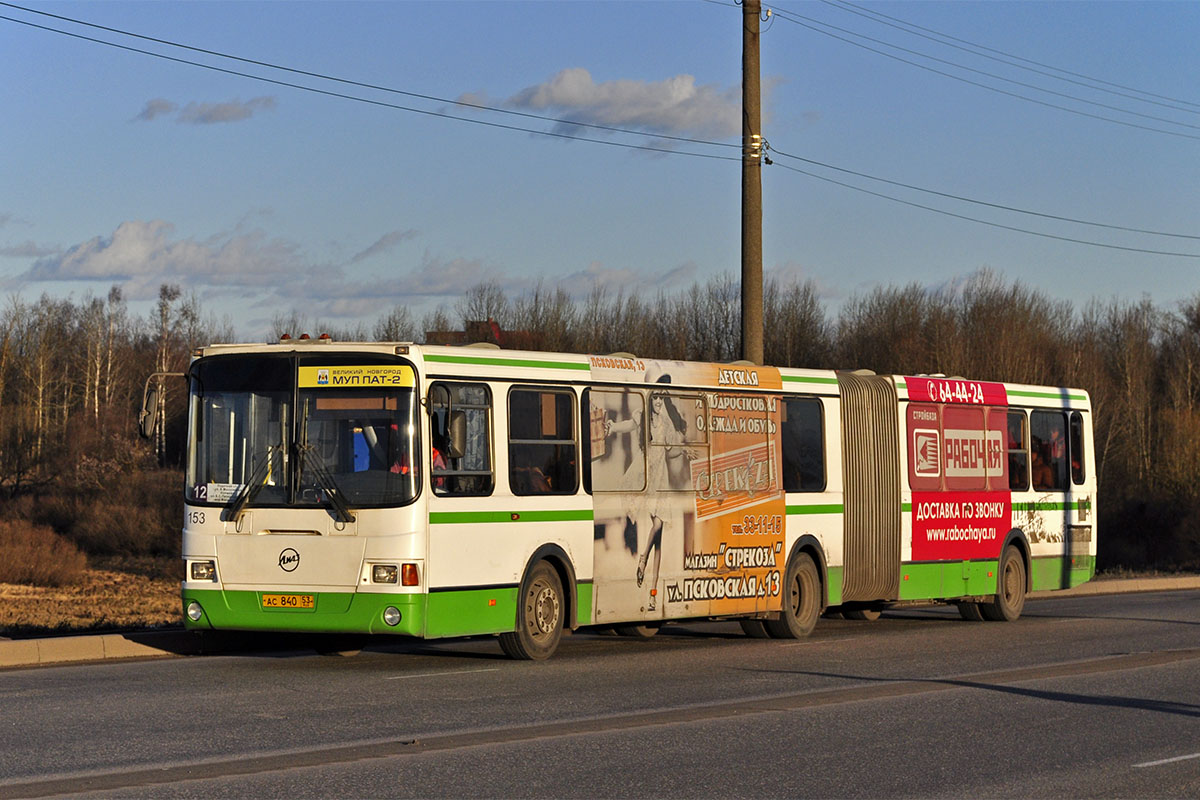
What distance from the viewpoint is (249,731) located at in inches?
407

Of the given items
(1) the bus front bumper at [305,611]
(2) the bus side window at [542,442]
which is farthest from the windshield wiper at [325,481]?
(2) the bus side window at [542,442]

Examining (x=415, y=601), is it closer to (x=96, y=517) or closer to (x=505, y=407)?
(x=505, y=407)

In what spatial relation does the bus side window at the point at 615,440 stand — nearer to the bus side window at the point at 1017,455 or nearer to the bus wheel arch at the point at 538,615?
the bus wheel arch at the point at 538,615

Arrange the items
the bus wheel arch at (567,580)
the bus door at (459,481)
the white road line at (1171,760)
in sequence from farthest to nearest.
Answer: the bus wheel arch at (567,580)
the bus door at (459,481)
the white road line at (1171,760)

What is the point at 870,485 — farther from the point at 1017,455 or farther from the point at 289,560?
the point at 289,560

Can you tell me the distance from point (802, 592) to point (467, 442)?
19.7 feet

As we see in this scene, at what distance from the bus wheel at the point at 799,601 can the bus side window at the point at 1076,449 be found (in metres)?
6.18

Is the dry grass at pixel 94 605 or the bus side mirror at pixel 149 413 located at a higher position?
the bus side mirror at pixel 149 413

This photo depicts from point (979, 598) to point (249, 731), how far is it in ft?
44.7

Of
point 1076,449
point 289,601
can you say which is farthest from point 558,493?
point 1076,449

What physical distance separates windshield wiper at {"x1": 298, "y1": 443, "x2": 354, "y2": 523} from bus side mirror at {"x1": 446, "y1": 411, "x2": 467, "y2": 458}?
1048 mm

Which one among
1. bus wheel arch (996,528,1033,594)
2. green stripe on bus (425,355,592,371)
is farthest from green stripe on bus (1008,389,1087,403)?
green stripe on bus (425,355,592,371)

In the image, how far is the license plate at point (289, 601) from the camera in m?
14.0

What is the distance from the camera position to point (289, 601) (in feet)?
46.1
